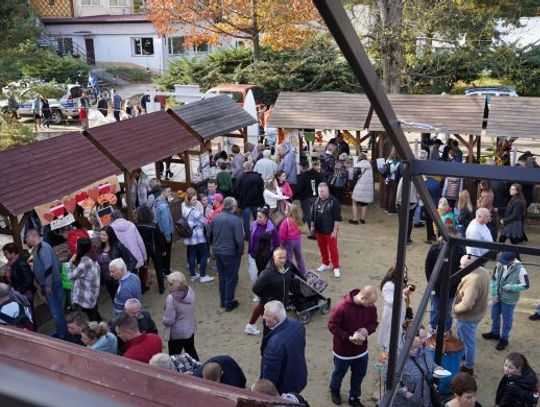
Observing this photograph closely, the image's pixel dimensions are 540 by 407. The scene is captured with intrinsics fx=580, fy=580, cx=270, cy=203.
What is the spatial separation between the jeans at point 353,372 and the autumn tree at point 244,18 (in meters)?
15.9

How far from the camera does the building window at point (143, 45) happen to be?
36812 mm

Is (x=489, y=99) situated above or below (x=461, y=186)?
above

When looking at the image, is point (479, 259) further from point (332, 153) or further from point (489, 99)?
point (489, 99)

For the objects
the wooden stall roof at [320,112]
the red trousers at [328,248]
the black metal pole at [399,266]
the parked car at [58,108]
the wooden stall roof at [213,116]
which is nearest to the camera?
the black metal pole at [399,266]

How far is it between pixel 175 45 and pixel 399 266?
37.6m

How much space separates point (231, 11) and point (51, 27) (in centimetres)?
2141

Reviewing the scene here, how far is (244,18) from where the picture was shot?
2369 centimetres

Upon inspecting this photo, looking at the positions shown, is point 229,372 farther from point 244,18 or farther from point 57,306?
point 244,18

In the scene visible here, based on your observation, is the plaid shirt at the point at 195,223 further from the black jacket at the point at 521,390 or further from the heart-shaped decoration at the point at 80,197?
the black jacket at the point at 521,390

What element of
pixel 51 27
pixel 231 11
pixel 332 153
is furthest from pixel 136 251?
pixel 51 27

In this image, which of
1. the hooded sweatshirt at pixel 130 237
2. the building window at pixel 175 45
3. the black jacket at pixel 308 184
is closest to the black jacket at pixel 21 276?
the hooded sweatshirt at pixel 130 237

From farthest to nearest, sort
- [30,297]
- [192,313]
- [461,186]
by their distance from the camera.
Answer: [461,186] < [30,297] < [192,313]

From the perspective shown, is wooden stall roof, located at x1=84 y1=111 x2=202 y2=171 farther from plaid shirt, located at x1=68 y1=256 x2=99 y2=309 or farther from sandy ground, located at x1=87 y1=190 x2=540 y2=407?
plaid shirt, located at x1=68 y1=256 x2=99 y2=309

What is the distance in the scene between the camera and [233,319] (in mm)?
8391
